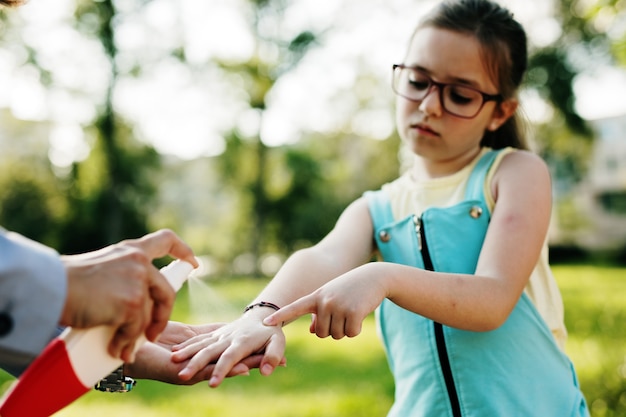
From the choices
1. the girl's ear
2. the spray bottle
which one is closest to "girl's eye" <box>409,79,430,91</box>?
the girl's ear

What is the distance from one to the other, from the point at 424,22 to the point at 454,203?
68cm

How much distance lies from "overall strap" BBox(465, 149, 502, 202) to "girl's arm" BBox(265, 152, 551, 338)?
0.14 ft

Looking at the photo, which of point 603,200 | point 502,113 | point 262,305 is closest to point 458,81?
point 502,113

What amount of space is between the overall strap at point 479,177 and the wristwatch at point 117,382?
122cm

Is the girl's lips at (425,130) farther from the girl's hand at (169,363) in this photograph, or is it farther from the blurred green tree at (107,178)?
the blurred green tree at (107,178)

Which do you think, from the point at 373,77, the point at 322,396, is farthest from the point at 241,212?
the point at 322,396

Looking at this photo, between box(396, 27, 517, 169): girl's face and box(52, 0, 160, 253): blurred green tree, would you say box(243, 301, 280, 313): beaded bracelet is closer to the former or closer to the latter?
box(396, 27, 517, 169): girl's face

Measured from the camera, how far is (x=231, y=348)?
5.84 feet

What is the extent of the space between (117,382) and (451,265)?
1068 mm

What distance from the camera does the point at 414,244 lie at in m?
2.31

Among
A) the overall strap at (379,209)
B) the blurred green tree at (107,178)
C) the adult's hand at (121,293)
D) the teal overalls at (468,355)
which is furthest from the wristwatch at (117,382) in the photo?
the blurred green tree at (107,178)

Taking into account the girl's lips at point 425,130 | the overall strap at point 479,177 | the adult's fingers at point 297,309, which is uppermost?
the girl's lips at point 425,130

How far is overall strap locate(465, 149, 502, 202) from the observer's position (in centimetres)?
232

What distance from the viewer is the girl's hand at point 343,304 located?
5.60 ft
